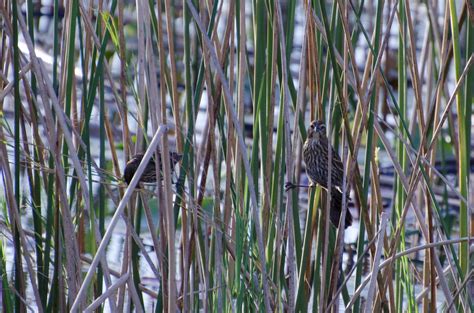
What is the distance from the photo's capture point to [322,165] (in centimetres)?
287

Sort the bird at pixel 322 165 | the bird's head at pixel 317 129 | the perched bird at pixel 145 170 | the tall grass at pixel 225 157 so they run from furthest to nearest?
the bird at pixel 322 165 < the bird's head at pixel 317 129 < the perched bird at pixel 145 170 < the tall grass at pixel 225 157

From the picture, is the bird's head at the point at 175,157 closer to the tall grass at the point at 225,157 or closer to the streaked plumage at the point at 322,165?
the tall grass at the point at 225,157

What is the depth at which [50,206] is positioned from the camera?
2.32m

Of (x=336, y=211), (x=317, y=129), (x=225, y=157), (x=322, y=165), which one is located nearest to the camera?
(x=225, y=157)

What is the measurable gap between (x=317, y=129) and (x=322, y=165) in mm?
330

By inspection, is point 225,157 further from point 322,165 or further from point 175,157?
point 322,165

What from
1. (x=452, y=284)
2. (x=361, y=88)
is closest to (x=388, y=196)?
(x=452, y=284)

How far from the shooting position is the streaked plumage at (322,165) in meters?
2.63

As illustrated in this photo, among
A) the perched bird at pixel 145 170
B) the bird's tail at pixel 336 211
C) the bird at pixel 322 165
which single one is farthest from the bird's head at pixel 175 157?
the bird's tail at pixel 336 211

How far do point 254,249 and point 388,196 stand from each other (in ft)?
9.62

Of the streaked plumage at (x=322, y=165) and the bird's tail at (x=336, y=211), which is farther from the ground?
the streaked plumage at (x=322, y=165)

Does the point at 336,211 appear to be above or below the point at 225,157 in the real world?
below

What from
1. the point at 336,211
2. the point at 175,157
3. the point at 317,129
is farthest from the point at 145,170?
Answer: the point at 336,211

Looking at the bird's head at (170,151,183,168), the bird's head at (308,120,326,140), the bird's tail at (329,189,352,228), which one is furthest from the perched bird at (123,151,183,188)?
the bird's tail at (329,189,352,228)
